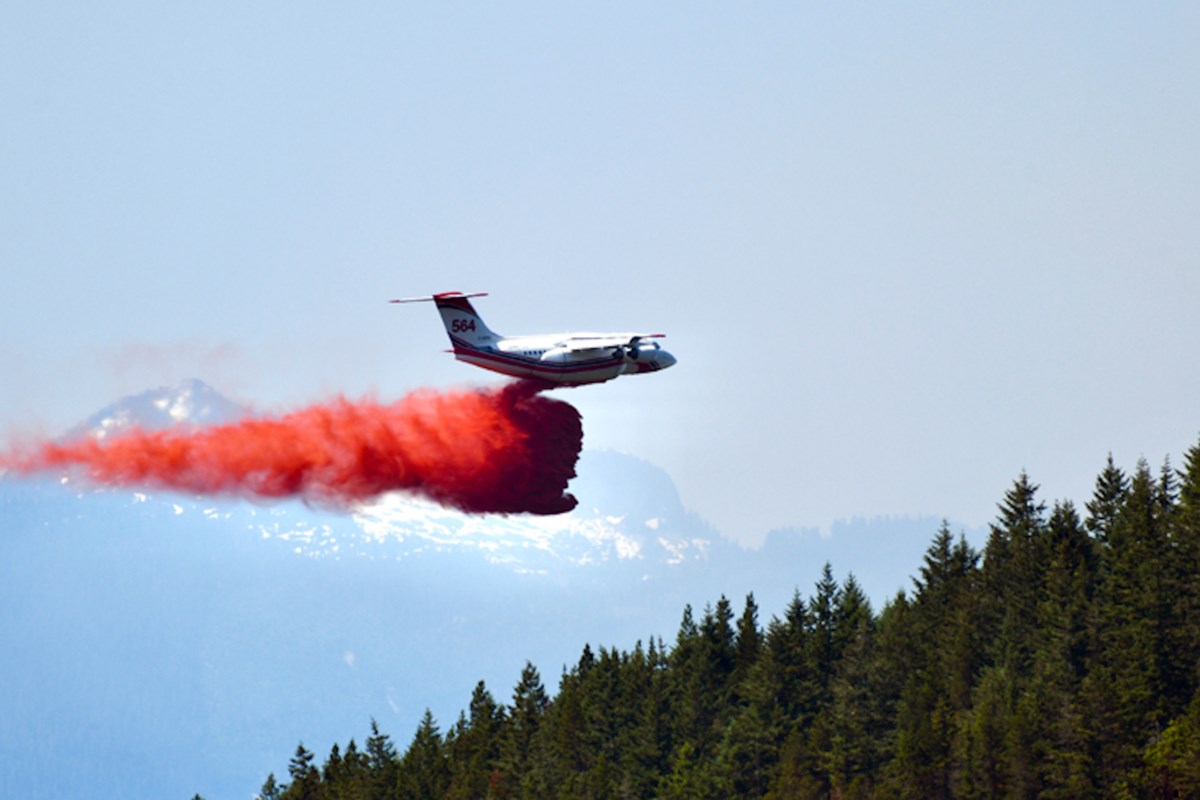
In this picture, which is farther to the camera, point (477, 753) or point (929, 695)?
point (477, 753)

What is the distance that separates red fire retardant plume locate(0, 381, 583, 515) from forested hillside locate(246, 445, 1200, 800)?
26.4 m

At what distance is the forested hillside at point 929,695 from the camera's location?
96750 mm

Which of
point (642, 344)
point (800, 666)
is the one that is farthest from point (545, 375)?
point (800, 666)

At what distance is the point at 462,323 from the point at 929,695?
3656cm

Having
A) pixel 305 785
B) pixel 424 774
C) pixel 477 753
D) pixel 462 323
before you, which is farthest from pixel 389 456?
pixel 305 785

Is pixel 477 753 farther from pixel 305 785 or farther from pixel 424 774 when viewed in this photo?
pixel 305 785

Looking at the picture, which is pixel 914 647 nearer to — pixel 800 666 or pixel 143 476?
pixel 800 666

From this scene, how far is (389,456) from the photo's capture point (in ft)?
286

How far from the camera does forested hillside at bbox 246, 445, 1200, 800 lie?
96750 millimetres

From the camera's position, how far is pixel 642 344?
84875 mm

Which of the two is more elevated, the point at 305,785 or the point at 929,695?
the point at 929,695

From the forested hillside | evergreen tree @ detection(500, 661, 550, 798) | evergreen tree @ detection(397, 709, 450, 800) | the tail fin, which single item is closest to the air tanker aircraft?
the tail fin

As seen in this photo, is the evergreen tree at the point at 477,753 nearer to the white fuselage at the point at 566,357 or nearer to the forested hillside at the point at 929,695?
the forested hillside at the point at 929,695

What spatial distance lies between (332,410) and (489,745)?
185ft
